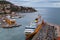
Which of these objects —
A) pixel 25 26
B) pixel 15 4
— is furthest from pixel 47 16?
pixel 15 4

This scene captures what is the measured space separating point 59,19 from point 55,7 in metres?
0.28

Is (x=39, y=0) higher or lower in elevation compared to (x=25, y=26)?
higher

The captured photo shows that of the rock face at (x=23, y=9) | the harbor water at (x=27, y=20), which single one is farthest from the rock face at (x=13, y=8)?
the harbor water at (x=27, y=20)

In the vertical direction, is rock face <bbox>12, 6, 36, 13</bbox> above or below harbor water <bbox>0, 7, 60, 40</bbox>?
above

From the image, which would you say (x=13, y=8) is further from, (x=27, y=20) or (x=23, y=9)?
(x=27, y=20)

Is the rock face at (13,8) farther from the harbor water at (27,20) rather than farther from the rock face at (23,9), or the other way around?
the harbor water at (27,20)

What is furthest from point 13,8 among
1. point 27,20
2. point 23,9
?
point 27,20

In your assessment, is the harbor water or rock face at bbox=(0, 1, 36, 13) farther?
rock face at bbox=(0, 1, 36, 13)

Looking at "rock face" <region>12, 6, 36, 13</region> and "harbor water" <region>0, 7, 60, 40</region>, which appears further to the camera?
"rock face" <region>12, 6, 36, 13</region>

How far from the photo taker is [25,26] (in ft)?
11.2

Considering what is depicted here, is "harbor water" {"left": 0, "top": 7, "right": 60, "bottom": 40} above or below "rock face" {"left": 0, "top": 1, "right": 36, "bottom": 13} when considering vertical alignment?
below

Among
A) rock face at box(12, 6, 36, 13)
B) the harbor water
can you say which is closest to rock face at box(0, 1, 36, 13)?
rock face at box(12, 6, 36, 13)

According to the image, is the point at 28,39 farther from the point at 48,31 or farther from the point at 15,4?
the point at 15,4

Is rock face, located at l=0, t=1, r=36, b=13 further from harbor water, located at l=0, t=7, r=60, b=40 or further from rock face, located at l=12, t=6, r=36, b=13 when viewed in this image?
harbor water, located at l=0, t=7, r=60, b=40
